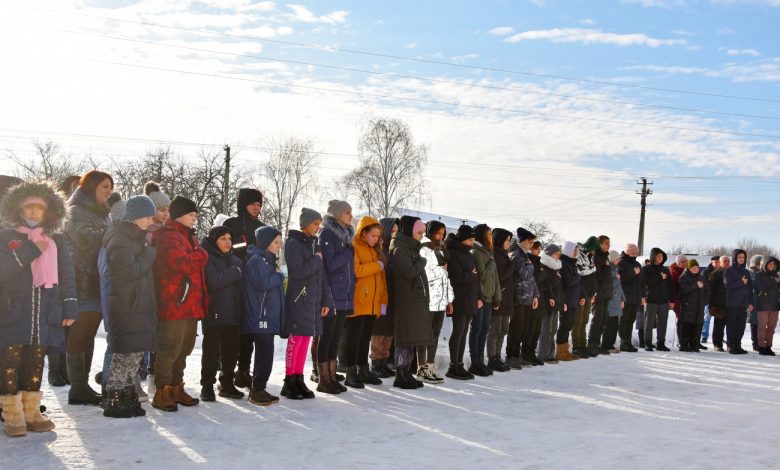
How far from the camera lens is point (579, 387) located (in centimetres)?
859

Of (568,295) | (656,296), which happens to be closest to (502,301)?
(568,295)

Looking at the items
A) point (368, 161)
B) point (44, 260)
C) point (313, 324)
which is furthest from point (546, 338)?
point (368, 161)

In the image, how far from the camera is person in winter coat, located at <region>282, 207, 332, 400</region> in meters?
6.97

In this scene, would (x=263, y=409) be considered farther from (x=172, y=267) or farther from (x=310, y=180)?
(x=310, y=180)

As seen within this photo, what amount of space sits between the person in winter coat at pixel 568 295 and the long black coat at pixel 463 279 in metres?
2.88

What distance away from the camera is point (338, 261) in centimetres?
747

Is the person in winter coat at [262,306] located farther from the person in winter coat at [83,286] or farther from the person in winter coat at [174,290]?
the person in winter coat at [83,286]

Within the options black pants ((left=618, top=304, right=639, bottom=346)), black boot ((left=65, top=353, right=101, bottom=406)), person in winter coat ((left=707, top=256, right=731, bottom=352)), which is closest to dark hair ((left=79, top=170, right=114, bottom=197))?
black boot ((left=65, top=353, right=101, bottom=406))

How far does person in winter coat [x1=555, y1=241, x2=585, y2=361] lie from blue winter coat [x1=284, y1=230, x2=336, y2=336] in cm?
538

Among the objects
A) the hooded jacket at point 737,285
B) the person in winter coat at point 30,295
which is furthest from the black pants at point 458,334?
the hooded jacket at point 737,285

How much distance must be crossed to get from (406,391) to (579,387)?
2.26 meters

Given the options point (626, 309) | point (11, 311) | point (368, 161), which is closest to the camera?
point (11, 311)

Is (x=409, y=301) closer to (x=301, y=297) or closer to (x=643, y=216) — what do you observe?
(x=301, y=297)

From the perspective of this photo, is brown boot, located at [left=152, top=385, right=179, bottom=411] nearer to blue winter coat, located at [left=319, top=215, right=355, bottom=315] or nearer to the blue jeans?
blue winter coat, located at [left=319, top=215, right=355, bottom=315]
